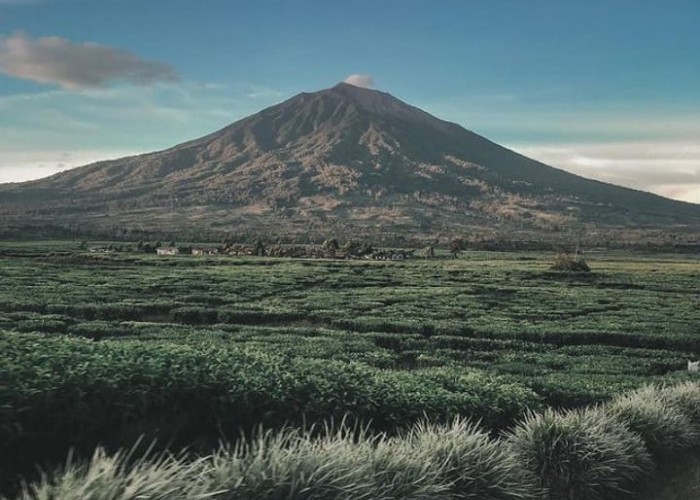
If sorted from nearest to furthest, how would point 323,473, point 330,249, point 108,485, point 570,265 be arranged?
point 108,485, point 323,473, point 570,265, point 330,249

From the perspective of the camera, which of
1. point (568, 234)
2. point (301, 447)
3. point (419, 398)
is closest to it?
point (301, 447)

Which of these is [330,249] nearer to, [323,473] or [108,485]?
[323,473]

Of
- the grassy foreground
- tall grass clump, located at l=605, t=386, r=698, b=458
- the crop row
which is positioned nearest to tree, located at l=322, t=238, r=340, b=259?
tall grass clump, located at l=605, t=386, r=698, b=458

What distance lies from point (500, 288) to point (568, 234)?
438 feet

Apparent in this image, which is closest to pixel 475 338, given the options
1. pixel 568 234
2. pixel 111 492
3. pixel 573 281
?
pixel 111 492

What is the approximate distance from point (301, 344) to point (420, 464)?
15363mm

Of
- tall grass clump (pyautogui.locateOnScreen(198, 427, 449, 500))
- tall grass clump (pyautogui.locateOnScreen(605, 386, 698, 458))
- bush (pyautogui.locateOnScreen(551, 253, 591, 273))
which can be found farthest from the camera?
bush (pyautogui.locateOnScreen(551, 253, 591, 273))

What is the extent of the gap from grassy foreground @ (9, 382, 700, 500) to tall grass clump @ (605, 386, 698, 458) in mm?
19

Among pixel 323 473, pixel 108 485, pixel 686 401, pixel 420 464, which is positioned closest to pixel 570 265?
pixel 686 401

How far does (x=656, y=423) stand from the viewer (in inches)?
407

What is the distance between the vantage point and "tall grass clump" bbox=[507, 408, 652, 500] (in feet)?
26.6

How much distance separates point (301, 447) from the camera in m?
5.84

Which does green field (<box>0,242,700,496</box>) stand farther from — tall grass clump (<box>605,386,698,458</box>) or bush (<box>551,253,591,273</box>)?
bush (<box>551,253,591,273</box>)

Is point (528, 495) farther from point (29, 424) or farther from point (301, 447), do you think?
point (29, 424)
